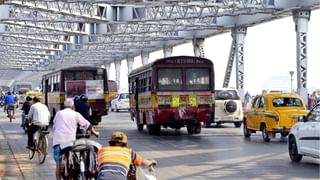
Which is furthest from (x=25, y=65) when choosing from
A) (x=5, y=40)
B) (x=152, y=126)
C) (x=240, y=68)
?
(x=152, y=126)

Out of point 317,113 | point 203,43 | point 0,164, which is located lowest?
point 0,164

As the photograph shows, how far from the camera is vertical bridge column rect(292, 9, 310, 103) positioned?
39.3 metres

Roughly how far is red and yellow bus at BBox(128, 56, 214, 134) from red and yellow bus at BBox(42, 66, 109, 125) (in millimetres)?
7974

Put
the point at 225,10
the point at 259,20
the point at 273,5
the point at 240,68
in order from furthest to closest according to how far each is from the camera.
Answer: the point at 240,68 → the point at 259,20 → the point at 225,10 → the point at 273,5

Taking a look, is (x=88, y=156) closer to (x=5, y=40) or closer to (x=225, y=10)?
(x=225, y=10)

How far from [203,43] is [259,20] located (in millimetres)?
13229

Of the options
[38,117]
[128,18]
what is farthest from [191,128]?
[128,18]

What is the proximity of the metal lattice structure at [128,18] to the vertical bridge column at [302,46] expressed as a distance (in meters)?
0.80

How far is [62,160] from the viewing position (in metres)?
11.5

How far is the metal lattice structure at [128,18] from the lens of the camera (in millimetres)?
38456

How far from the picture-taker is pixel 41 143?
55.2ft

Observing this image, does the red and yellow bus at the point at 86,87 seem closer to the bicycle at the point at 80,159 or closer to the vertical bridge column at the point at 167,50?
→ the bicycle at the point at 80,159

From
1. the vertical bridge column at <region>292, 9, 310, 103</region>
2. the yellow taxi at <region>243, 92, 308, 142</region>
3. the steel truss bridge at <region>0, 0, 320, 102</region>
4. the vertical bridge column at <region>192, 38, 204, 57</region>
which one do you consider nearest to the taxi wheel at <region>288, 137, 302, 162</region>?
the yellow taxi at <region>243, 92, 308, 142</region>

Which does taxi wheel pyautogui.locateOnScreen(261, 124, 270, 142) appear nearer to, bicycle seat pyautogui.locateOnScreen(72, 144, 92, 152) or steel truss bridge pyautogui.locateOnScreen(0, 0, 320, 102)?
steel truss bridge pyautogui.locateOnScreen(0, 0, 320, 102)
